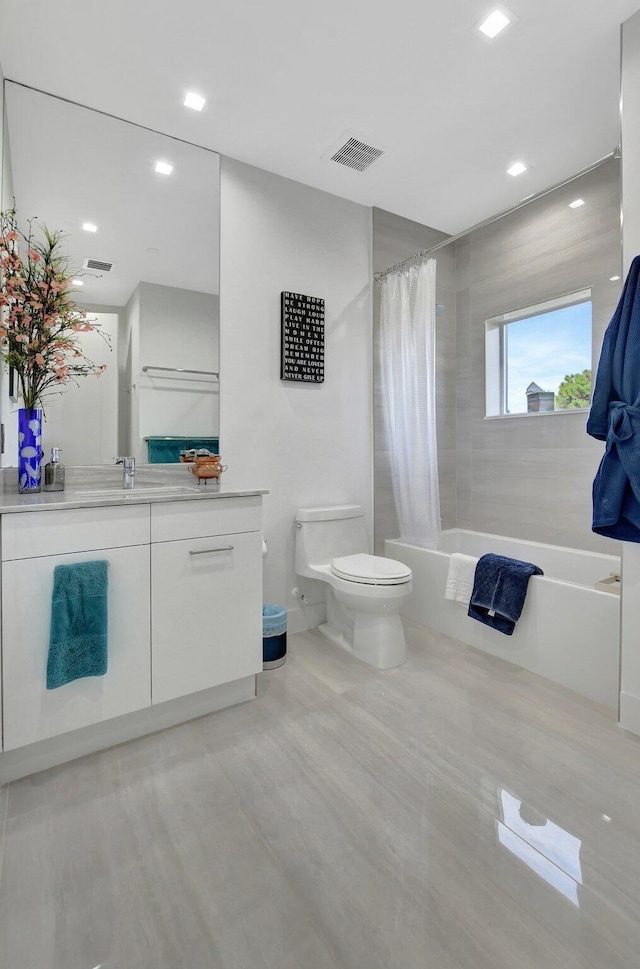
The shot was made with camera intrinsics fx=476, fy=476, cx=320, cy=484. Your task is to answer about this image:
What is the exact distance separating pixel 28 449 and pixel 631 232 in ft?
8.06

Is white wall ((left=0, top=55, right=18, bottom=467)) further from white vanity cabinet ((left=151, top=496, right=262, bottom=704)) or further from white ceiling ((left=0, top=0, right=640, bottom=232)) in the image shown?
white vanity cabinet ((left=151, top=496, right=262, bottom=704))

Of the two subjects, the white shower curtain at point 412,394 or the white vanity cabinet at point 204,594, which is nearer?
the white vanity cabinet at point 204,594

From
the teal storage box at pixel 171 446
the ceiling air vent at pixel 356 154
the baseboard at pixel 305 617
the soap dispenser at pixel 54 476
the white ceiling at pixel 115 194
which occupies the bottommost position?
the baseboard at pixel 305 617

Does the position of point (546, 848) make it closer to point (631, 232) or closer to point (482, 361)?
point (631, 232)

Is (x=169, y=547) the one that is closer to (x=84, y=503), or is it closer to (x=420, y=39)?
(x=84, y=503)

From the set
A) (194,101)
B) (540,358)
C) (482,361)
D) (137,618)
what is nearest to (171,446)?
(137,618)

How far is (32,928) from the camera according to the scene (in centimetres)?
109

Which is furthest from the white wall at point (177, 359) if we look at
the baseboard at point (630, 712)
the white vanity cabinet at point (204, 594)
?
the baseboard at point (630, 712)

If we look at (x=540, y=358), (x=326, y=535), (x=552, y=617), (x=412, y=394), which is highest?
(x=540, y=358)

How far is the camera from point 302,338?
2807mm

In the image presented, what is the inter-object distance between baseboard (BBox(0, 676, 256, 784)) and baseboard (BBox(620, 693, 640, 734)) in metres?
1.48

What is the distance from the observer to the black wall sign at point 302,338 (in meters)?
2.74

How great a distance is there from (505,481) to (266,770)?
2.39 metres

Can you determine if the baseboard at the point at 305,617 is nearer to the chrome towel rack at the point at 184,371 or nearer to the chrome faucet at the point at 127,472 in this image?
the chrome faucet at the point at 127,472
